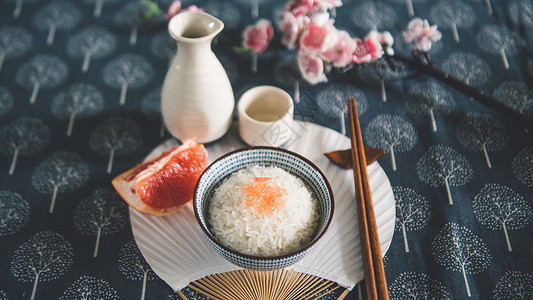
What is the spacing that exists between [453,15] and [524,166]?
896 mm

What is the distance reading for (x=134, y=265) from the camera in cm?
126

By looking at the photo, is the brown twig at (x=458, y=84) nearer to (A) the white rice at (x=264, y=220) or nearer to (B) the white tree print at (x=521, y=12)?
(B) the white tree print at (x=521, y=12)

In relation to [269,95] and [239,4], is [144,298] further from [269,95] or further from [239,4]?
[239,4]

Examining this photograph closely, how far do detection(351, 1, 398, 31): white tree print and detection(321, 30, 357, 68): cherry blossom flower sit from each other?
47 centimetres

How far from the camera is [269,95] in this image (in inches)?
58.5

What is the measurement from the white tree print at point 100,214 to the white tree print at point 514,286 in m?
1.18

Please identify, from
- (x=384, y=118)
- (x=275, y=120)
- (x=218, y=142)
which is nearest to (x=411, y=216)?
(x=384, y=118)

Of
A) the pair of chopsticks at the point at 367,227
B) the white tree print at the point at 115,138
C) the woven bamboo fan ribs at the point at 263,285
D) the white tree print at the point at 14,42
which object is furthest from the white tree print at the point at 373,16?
the white tree print at the point at 14,42

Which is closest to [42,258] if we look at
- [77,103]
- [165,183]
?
[165,183]

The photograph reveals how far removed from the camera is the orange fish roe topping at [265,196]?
1165 millimetres

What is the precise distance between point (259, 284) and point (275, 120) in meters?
0.55

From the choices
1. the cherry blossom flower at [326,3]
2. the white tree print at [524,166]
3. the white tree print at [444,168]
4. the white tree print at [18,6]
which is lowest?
the white tree print at [524,166]

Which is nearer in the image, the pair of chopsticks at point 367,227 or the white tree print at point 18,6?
the pair of chopsticks at point 367,227

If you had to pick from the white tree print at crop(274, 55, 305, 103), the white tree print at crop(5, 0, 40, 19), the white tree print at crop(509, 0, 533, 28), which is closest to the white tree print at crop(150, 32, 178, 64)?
the white tree print at crop(274, 55, 305, 103)
